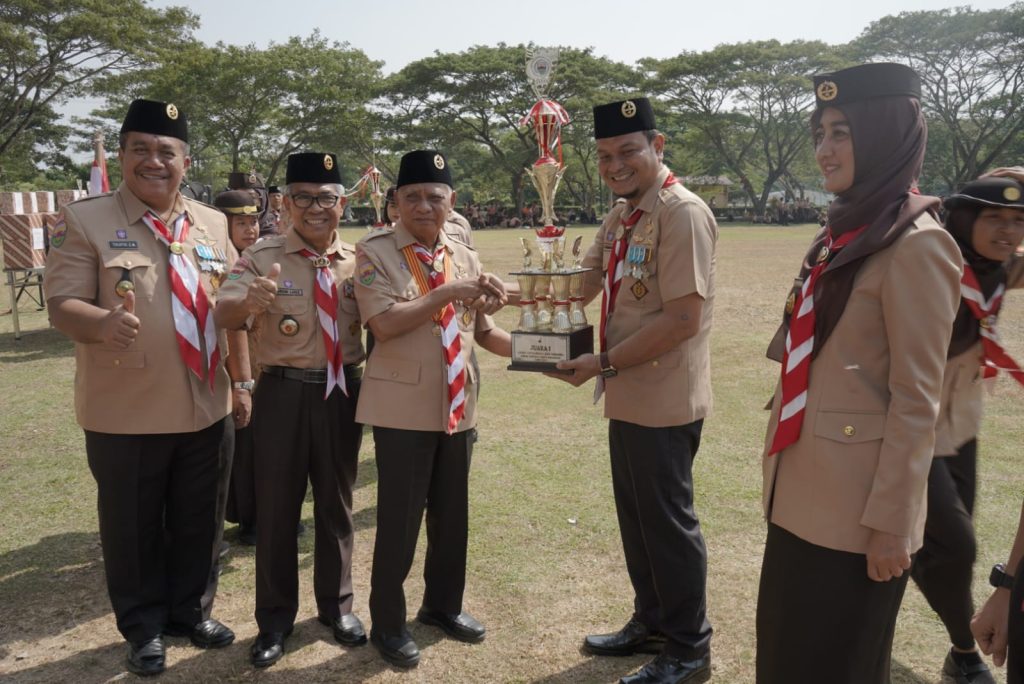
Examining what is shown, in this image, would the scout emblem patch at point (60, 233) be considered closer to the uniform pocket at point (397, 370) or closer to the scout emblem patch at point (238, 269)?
the scout emblem patch at point (238, 269)

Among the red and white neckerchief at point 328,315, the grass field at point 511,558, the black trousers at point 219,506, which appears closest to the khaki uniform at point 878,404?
the grass field at point 511,558

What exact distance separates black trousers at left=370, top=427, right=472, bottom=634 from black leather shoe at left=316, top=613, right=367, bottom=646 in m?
0.14

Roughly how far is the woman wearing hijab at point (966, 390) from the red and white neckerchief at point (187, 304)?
3137 millimetres

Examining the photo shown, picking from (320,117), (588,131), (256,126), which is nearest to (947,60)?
(588,131)

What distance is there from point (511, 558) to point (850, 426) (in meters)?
2.79

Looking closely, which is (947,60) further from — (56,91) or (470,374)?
(470,374)

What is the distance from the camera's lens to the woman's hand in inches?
80.1

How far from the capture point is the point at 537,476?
5.82m

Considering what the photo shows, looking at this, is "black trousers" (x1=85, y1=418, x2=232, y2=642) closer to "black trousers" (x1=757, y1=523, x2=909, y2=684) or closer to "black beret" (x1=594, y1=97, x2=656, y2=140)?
"black beret" (x1=594, y1=97, x2=656, y2=140)

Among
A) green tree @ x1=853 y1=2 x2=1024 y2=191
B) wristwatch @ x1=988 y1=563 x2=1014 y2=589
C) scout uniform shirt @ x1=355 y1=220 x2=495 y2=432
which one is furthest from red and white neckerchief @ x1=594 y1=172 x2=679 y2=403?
green tree @ x1=853 y1=2 x2=1024 y2=191

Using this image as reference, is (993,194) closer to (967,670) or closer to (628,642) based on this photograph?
(967,670)

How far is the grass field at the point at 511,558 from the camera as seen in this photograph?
3.47m

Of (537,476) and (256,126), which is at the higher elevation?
(256,126)

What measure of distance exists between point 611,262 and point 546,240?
316 millimetres
